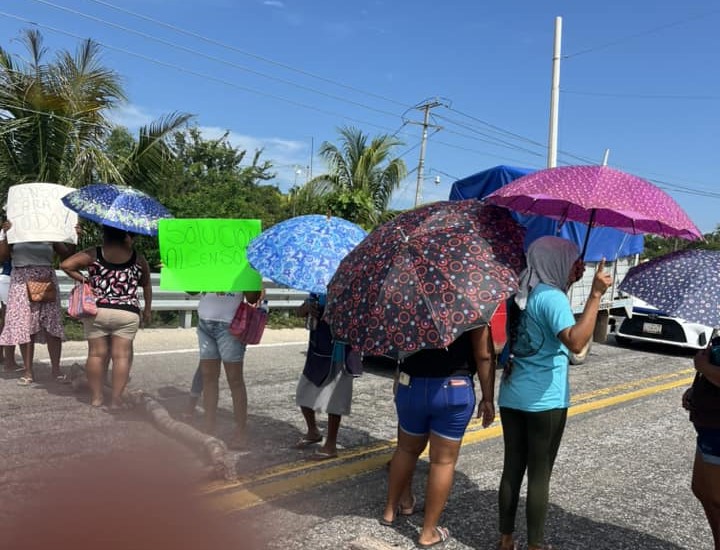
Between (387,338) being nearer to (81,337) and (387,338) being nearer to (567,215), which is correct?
(567,215)

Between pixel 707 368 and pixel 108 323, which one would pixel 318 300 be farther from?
pixel 707 368

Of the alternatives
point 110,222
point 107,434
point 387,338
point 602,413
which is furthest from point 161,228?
point 602,413

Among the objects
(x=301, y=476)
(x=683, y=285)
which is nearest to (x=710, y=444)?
(x=683, y=285)

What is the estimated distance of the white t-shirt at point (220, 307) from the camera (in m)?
4.87

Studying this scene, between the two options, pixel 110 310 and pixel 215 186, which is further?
pixel 215 186

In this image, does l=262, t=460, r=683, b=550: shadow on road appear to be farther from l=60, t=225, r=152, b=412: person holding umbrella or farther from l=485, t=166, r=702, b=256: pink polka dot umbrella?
l=60, t=225, r=152, b=412: person holding umbrella

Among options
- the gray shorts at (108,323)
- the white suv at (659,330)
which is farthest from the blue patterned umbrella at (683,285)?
the white suv at (659,330)

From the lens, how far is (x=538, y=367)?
3.21 m

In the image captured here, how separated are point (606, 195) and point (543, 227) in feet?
16.5

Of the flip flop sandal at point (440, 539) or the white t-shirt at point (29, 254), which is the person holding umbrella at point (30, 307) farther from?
the flip flop sandal at point (440, 539)

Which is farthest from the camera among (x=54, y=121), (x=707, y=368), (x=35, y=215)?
(x=54, y=121)

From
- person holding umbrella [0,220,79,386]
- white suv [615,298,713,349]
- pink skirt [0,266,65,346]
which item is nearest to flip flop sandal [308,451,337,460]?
person holding umbrella [0,220,79,386]

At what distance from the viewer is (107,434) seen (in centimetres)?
495

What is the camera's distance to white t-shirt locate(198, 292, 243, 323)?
16.0 feet
